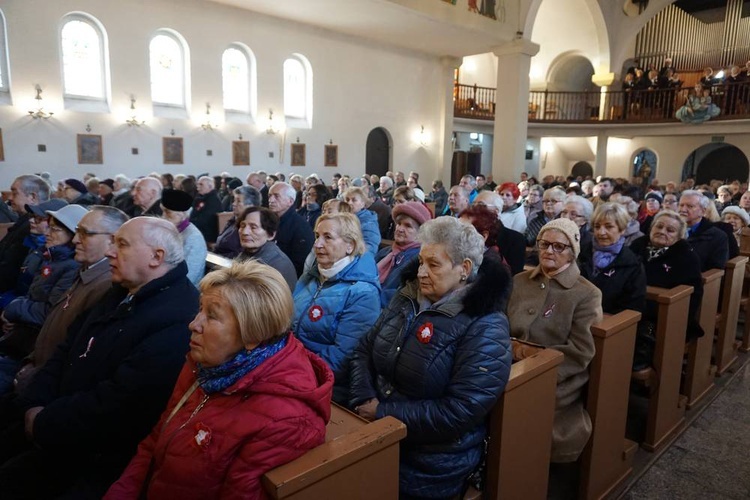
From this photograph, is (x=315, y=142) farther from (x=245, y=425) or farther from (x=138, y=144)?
(x=245, y=425)

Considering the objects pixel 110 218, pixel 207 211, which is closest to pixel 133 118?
pixel 207 211

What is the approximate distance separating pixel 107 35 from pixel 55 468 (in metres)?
11.8

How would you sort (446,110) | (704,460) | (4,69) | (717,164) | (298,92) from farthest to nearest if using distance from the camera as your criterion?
1. (717,164)
2. (446,110)
3. (298,92)
4. (4,69)
5. (704,460)

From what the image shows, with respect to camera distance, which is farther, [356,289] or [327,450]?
[356,289]

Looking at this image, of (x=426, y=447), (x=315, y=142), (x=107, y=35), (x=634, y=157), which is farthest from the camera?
(x=634, y=157)

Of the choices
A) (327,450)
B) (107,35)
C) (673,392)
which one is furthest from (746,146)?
(327,450)

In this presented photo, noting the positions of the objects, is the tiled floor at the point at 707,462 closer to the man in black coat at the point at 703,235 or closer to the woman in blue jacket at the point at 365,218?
the man in black coat at the point at 703,235

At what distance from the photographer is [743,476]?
3.10 m

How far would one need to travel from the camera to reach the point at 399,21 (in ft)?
45.5

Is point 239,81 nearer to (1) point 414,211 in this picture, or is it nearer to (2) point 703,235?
(1) point 414,211

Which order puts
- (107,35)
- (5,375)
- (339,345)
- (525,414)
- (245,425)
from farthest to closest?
(107,35) → (5,375) → (339,345) → (525,414) → (245,425)

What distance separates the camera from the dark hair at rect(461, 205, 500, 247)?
3.89 m

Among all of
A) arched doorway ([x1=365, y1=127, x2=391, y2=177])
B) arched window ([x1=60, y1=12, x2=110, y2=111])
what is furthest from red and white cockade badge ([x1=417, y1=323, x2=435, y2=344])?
arched doorway ([x1=365, y1=127, x2=391, y2=177])

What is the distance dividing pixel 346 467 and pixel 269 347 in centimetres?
44
